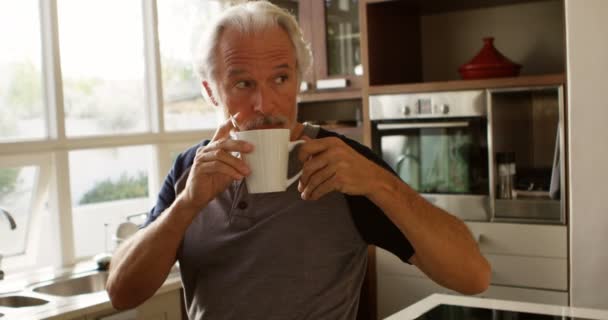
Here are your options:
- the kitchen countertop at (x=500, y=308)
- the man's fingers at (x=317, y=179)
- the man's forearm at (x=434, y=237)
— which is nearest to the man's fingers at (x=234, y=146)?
the man's fingers at (x=317, y=179)

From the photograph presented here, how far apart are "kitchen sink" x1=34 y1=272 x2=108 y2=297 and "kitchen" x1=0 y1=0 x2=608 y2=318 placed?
0.89 feet

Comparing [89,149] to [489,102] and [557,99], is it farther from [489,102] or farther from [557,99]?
[557,99]

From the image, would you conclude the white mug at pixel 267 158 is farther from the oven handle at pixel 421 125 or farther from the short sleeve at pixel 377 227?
the oven handle at pixel 421 125

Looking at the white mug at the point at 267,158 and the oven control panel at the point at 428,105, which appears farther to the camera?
the oven control panel at the point at 428,105

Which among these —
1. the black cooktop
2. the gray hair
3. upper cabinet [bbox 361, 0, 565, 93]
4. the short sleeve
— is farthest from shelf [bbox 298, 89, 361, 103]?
the short sleeve

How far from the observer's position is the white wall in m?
2.80

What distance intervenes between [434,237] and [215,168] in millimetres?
380

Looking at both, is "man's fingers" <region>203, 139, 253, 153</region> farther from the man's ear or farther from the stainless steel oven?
the stainless steel oven

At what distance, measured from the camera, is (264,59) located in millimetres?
1325

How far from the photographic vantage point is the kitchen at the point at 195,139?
112 inches

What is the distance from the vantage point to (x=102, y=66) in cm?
342

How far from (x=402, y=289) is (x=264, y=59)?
7.42 feet

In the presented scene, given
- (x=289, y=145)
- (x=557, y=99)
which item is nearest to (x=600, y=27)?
(x=557, y=99)

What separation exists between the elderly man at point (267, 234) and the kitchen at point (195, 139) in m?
1.25
